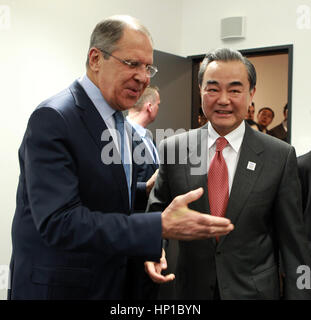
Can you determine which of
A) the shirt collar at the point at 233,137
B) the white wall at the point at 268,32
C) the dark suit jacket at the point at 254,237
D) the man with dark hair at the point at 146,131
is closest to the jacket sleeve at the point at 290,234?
the dark suit jacket at the point at 254,237

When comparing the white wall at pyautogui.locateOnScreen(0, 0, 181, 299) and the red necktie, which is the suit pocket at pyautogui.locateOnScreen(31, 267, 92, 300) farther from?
the white wall at pyautogui.locateOnScreen(0, 0, 181, 299)

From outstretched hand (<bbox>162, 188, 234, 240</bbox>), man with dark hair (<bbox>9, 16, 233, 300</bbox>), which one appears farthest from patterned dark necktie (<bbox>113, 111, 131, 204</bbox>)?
outstretched hand (<bbox>162, 188, 234, 240</bbox>)

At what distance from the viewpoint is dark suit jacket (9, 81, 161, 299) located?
1.30 meters

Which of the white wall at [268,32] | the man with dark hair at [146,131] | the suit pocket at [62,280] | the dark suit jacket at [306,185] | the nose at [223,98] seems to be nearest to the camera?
the suit pocket at [62,280]

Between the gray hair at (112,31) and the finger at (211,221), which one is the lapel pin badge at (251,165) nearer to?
the finger at (211,221)

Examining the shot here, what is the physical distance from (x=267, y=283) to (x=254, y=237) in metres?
0.19

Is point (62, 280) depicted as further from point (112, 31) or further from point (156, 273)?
point (112, 31)

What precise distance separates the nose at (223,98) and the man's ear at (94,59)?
0.56 meters

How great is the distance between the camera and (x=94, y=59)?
1.59m

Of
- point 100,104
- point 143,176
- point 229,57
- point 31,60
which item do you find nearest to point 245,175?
point 229,57

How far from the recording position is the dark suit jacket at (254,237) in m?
1.73

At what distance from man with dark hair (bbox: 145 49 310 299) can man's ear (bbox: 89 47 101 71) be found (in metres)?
0.52
